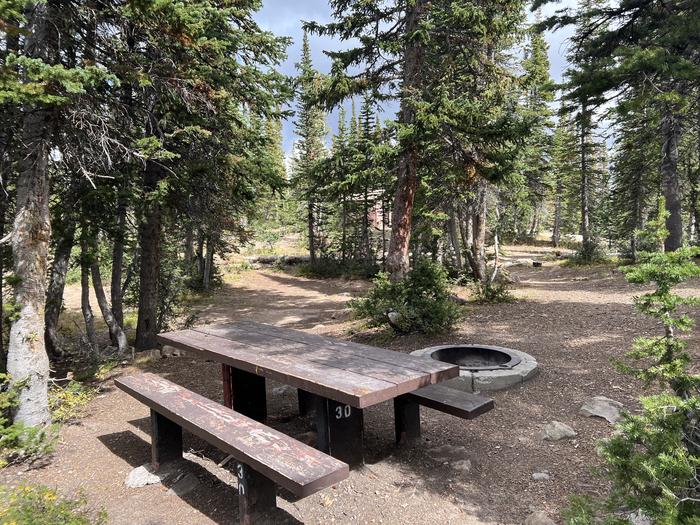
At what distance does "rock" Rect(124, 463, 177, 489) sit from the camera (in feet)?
13.6

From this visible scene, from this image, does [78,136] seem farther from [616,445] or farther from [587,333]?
[587,333]

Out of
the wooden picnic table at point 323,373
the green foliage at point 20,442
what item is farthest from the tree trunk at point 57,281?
the green foliage at point 20,442

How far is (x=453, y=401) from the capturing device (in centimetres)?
419

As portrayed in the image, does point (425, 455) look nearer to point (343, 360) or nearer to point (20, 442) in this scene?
point (343, 360)

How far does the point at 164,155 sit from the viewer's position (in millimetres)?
6039

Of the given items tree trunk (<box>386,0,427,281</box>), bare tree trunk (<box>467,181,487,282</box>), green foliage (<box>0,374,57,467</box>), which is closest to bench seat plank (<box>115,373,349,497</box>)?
green foliage (<box>0,374,57,467</box>)

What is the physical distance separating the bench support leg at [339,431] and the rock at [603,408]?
286 cm

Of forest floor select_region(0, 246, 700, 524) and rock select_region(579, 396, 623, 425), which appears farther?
rock select_region(579, 396, 623, 425)

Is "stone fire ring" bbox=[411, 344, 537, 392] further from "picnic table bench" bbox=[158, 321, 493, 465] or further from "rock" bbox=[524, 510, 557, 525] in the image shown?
"rock" bbox=[524, 510, 557, 525]

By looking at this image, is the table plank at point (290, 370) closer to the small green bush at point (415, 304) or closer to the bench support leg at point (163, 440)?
the bench support leg at point (163, 440)

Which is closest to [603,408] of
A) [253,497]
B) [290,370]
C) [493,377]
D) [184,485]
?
[493,377]

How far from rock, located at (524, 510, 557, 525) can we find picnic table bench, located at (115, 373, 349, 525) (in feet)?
4.91

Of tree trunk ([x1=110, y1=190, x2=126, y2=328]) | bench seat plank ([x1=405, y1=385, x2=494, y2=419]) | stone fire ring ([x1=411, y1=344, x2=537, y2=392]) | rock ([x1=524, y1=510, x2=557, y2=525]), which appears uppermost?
tree trunk ([x1=110, y1=190, x2=126, y2=328])

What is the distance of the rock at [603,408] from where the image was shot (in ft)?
16.4
